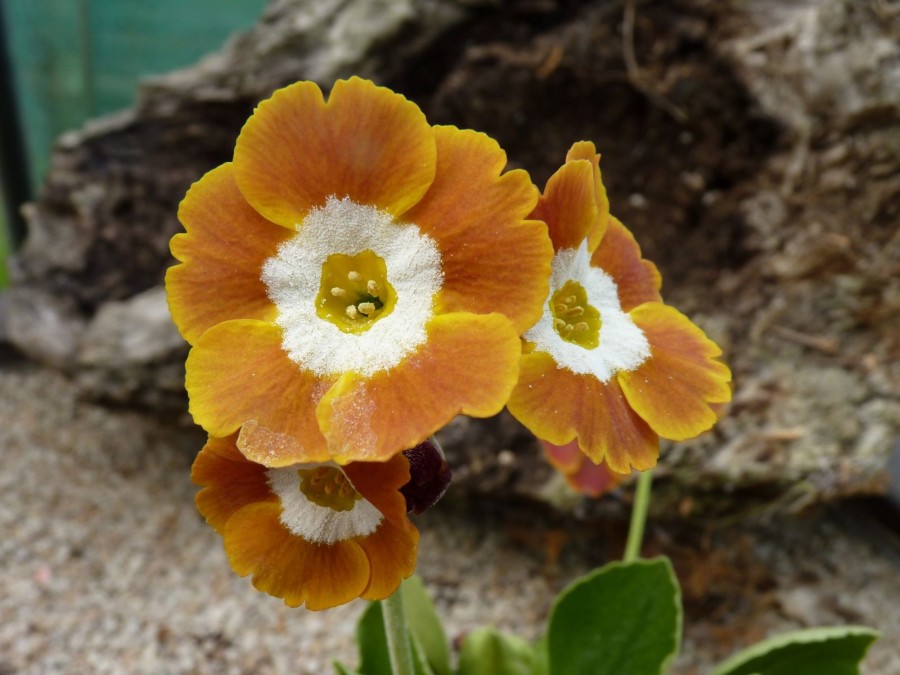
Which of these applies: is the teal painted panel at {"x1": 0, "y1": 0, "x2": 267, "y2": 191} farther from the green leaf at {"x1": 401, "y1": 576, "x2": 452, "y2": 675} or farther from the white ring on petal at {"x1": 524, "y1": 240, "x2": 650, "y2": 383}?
the white ring on petal at {"x1": 524, "y1": 240, "x2": 650, "y2": 383}

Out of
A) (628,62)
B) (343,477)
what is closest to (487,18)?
(628,62)

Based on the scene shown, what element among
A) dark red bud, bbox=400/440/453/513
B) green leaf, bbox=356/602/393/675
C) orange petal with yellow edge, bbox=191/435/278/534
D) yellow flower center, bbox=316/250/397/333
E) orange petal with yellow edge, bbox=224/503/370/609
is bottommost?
green leaf, bbox=356/602/393/675

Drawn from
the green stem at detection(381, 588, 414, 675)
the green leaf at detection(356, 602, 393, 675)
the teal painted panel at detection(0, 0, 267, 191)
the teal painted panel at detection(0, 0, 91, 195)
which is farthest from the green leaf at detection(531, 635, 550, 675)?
the teal painted panel at detection(0, 0, 91, 195)

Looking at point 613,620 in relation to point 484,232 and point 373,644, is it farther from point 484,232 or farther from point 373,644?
point 484,232

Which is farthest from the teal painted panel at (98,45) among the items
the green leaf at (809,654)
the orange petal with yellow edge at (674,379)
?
the green leaf at (809,654)

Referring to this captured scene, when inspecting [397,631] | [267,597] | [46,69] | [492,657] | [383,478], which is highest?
[383,478]

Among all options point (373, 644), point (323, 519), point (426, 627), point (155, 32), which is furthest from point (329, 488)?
point (155, 32)
